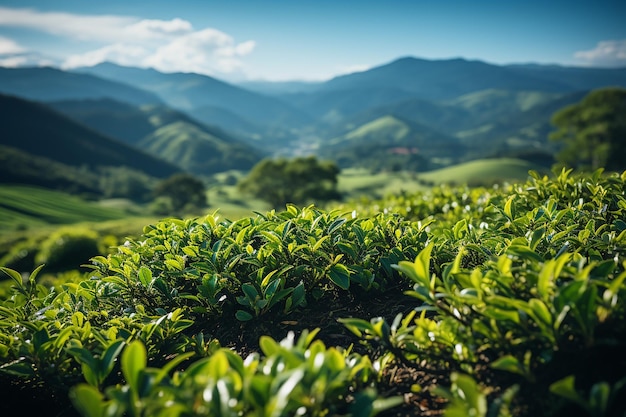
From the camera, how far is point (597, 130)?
213 feet

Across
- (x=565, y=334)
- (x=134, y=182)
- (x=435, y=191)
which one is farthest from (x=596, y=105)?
(x=134, y=182)

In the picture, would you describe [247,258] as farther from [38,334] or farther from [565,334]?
[565,334]

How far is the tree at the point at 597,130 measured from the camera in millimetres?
62938

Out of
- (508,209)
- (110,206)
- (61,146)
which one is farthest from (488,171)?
(61,146)

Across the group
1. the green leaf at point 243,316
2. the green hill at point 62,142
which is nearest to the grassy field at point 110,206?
the green leaf at point 243,316

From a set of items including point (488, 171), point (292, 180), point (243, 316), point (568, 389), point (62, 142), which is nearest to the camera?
point (568, 389)

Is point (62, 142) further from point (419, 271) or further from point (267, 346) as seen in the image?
point (419, 271)

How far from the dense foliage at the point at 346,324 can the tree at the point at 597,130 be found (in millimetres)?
72860

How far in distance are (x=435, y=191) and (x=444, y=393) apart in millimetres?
5097

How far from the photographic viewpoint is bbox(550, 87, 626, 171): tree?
6294 cm

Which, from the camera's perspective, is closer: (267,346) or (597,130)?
(267,346)

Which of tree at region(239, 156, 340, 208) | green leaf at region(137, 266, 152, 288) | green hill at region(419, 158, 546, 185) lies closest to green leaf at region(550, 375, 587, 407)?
green leaf at region(137, 266, 152, 288)

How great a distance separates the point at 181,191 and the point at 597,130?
8432 cm

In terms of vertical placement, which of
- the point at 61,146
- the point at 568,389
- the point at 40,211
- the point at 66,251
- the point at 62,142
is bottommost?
the point at 40,211
